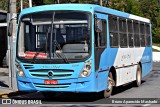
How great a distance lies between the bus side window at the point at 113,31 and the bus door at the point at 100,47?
61cm

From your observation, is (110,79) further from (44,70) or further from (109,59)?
(44,70)

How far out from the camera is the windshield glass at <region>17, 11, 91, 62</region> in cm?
1208

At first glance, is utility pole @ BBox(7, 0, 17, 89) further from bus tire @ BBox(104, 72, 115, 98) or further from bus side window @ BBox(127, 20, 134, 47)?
bus side window @ BBox(127, 20, 134, 47)

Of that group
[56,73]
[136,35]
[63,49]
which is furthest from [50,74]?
[136,35]

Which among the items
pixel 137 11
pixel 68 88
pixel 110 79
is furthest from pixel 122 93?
pixel 137 11

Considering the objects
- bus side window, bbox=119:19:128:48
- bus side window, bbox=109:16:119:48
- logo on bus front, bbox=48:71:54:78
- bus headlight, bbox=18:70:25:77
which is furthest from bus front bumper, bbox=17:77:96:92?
bus side window, bbox=119:19:128:48

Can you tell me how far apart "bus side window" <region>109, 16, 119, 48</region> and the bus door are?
1.99 feet

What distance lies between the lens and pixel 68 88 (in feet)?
39.3

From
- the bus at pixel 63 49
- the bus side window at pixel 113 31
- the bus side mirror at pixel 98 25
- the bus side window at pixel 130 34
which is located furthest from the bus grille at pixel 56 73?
the bus side window at pixel 130 34

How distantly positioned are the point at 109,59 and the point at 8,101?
11.0 ft

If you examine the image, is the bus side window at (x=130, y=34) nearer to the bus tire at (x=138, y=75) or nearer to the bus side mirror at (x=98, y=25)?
the bus tire at (x=138, y=75)

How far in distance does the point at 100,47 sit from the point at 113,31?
1728 millimetres

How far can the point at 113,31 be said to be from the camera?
562 inches

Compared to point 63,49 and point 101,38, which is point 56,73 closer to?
point 63,49
